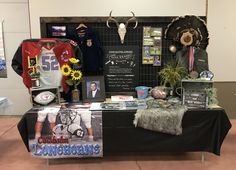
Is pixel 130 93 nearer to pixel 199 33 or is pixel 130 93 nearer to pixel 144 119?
pixel 144 119

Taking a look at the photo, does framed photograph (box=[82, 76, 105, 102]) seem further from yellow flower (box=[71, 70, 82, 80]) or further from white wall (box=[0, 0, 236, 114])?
white wall (box=[0, 0, 236, 114])

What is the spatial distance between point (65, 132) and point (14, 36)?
250cm

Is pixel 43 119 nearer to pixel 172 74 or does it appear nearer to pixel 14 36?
pixel 172 74

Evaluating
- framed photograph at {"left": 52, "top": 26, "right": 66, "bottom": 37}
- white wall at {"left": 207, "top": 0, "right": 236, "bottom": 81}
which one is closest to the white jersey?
framed photograph at {"left": 52, "top": 26, "right": 66, "bottom": 37}

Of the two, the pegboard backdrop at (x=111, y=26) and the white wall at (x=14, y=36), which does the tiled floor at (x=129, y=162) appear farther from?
the white wall at (x=14, y=36)

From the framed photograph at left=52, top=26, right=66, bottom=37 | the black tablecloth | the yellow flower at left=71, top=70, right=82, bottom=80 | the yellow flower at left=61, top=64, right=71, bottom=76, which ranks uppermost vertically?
the framed photograph at left=52, top=26, right=66, bottom=37

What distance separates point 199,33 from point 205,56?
0.30 m

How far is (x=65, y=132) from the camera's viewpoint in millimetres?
2568

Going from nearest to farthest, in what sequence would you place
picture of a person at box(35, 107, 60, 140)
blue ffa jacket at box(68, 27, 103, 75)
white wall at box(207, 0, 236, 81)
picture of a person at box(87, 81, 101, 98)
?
picture of a person at box(35, 107, 60, 140)
picture of a person at box(87, 81, 101, 98)
blue ffa jacket at box(68, 27, 103, 75)
white wall at box(207, 0, 236, 81)

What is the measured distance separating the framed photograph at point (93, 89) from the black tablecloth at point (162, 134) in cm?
44

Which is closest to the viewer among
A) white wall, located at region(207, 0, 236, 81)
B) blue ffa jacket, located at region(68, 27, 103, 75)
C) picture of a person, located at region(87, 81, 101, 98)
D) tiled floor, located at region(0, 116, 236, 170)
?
tiled floor, located at region(0, 116, 236, 170)

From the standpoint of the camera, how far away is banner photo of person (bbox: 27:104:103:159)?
255cm

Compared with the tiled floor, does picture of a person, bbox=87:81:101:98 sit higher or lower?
higher

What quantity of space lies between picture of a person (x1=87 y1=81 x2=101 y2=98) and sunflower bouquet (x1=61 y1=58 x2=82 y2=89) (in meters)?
0.16
